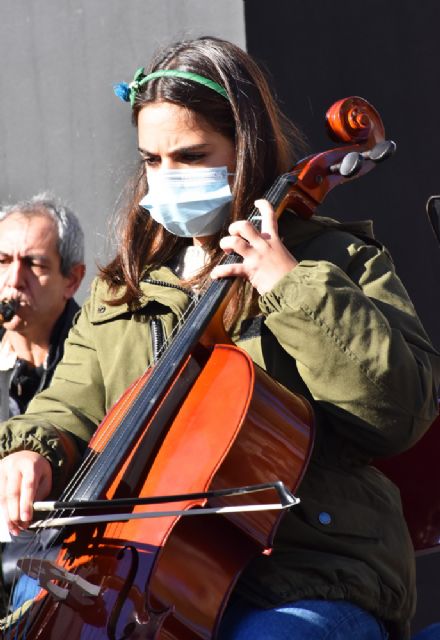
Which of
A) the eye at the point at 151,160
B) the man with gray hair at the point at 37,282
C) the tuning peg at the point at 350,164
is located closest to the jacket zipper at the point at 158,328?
the eye at the point at 151,160

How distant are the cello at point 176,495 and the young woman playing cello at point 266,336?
3.7 inches

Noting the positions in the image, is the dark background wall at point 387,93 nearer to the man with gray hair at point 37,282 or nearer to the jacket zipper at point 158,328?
the man with gray hair at point 37,282

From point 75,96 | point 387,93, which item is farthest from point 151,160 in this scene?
point 75,96

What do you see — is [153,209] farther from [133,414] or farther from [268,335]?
[133,414]

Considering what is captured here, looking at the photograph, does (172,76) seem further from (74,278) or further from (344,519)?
(74,278)

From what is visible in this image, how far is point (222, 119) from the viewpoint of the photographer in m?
2.83

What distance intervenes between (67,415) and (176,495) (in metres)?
0.69

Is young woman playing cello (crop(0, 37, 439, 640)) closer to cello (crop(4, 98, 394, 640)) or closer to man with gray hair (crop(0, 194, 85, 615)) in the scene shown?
cello (crop(4, 98, 394, 640))

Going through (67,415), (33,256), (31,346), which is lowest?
(31,346)

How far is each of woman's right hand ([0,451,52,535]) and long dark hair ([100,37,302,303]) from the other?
49 cm

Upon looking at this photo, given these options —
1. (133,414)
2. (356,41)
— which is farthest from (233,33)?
(133,414)

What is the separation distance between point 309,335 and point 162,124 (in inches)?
27.1

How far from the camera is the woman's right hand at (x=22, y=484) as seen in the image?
7.68 feet

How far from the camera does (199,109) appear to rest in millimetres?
2799
